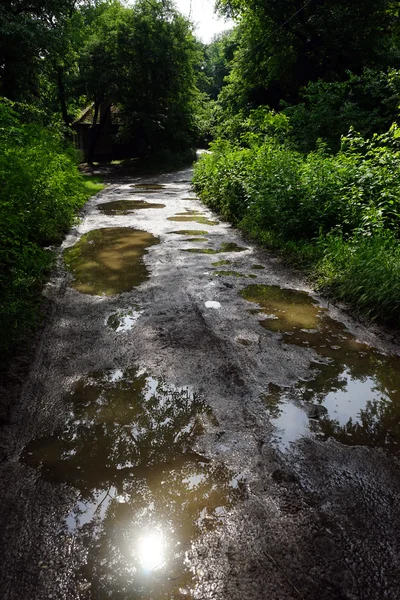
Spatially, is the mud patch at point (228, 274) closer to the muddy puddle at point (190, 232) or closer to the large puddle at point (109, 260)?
the large puddle at point (109, 260)

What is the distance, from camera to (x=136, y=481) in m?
2.68

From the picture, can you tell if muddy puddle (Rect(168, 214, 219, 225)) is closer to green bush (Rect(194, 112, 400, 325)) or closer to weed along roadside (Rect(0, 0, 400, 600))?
weed along roadside (Rect(0, 0, 400, 600))

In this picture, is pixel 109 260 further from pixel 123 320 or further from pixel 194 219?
pixel 194 219

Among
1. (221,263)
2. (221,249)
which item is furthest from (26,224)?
(221,249)

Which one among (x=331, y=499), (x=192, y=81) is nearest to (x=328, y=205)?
(x=331, y=499)

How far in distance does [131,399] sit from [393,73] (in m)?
14.9

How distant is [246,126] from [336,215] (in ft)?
38.6

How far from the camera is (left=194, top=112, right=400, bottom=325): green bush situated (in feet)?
18.5

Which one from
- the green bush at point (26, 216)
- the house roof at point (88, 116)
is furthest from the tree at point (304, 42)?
the house roof at point (88, 116)

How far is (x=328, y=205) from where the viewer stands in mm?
7828

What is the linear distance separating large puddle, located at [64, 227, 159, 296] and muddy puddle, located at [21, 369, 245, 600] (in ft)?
9.41

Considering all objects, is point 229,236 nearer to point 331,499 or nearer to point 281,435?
point 281,435

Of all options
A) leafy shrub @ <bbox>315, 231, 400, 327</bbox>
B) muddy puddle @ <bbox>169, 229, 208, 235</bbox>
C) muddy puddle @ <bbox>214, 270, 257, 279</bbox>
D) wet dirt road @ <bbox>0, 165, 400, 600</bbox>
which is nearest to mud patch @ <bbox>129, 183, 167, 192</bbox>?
muddy puddle @ <bbox>169, 229, 208, 235</bbox>

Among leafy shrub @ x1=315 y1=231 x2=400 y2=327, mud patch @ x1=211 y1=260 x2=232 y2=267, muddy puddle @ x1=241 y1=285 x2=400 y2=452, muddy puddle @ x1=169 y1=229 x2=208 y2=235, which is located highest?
leafy shrub @ x1=315 y1=231 x2=400 y2=327
